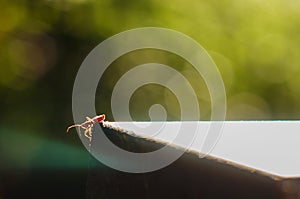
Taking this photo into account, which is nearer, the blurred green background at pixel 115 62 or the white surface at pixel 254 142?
the white surface at pixel 254 142

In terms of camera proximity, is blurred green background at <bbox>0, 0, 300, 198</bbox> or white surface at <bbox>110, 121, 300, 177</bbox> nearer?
white surface at <bbox>110, 121, 300, 177</bbox>

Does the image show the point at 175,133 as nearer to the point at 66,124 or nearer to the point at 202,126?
the point at 202,126

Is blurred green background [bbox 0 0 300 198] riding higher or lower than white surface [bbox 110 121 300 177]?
higher

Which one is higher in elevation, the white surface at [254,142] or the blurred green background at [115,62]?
the blurred green background at [115,62]

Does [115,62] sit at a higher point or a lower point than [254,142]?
higher
